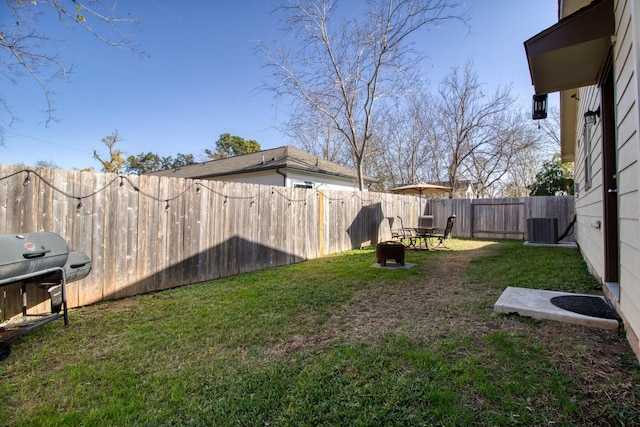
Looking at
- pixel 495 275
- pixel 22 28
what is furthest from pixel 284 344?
pixel 22 28

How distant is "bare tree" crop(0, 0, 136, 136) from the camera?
3.57m

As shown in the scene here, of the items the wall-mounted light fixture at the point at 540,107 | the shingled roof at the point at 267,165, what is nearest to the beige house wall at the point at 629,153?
the wall-mounted light fixture at the point at 540,107

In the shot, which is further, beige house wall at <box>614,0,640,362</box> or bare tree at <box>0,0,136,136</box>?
bare tree at <box>0,0,136,136</box>

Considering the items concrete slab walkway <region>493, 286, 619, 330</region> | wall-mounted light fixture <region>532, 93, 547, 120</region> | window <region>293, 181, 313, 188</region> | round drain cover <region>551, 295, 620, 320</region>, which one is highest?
wall-mounted light fixture <region>532, 93, 547, 120</region>

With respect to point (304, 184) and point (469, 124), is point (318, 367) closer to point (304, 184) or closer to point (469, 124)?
point (304, 184)

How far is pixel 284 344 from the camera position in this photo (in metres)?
2.62

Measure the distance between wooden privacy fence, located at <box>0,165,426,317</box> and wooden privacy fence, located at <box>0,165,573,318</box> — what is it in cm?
1

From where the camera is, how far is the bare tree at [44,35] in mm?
3572

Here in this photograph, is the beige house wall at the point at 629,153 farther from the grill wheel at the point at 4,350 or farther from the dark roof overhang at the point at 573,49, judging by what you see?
the grill wheel at the point at 4,350

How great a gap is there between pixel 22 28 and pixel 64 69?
558mm

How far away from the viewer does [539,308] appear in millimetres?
2990

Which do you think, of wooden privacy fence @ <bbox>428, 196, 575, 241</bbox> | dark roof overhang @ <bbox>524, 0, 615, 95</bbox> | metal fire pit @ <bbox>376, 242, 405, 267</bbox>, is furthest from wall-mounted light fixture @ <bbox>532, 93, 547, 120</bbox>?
wooden privacy fence @ <bbox>428, 196, 575, 241</bbox>

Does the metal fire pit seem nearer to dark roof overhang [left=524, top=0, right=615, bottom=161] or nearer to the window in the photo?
dark roof overhang [left=524, top=0, right=615, bottom=161]

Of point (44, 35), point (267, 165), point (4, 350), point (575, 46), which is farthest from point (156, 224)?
point (267, 165)
